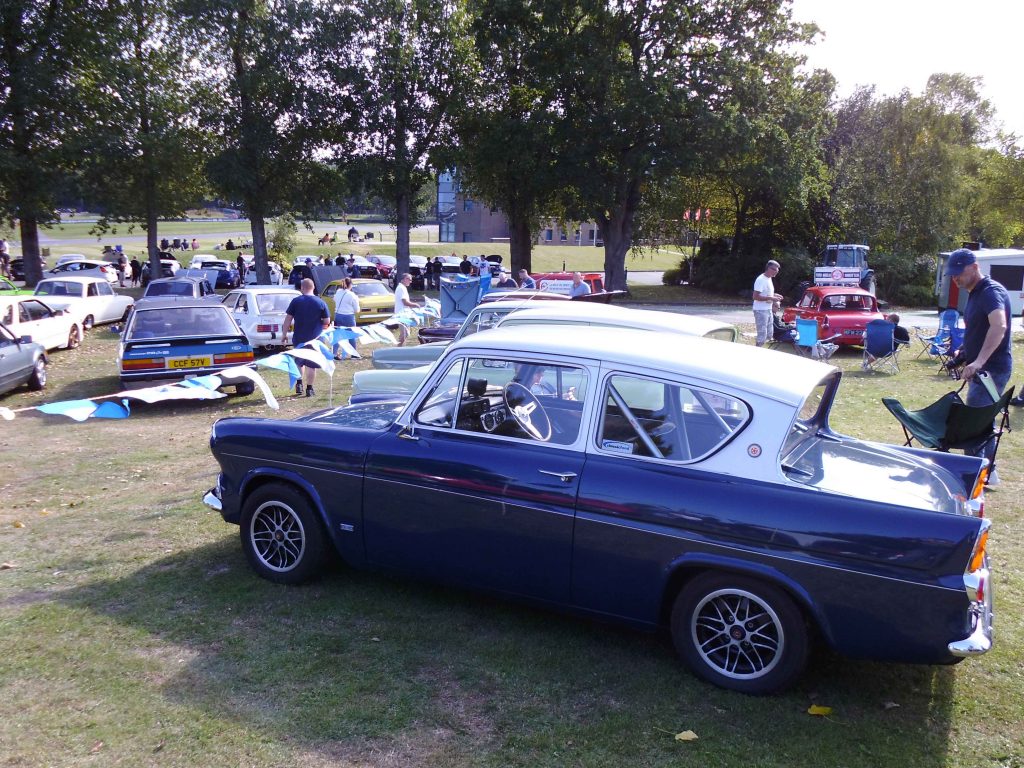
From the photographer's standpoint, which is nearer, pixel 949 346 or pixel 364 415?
pixel 364 415

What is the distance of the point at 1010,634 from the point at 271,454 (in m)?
4.57

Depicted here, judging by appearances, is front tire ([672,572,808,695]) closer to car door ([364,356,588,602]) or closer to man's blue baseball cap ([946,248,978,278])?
car door ([364,356,588,602])

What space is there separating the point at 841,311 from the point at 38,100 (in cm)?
2562

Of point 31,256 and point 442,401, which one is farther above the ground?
point 31,256

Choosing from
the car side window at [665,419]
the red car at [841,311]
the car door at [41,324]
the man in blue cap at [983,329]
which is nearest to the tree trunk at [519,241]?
the red car at [841,311]

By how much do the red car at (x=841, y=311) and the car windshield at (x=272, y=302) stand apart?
36.6 feet

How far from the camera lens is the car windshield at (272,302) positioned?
672 inches

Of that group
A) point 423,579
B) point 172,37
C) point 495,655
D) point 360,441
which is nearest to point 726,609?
point 495,655

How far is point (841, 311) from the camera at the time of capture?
17.9 m

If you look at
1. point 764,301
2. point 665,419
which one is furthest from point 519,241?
point 665,419

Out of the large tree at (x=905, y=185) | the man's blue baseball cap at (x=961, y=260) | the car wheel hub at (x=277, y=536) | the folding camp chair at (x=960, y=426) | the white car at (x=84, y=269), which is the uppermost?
the large tree at (x=905, y=185)

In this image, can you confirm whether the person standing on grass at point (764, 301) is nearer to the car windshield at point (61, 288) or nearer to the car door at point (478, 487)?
the car door at point (478, 487)

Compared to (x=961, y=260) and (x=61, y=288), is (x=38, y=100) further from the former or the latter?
(x=961, y=260)

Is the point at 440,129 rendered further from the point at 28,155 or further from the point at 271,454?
the point at 271,454
